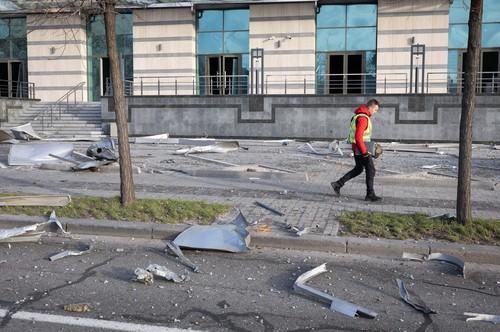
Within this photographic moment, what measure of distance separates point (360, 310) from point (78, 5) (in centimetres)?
584

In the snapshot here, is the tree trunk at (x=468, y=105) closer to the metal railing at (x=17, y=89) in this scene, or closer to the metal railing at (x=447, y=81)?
the metal railing at (x=447, y=81)

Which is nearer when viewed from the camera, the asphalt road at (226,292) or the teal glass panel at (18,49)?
the asphalt road at (226,292)

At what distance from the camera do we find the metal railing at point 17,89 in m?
32.0

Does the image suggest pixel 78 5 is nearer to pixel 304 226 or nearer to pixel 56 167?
pixel 304 226

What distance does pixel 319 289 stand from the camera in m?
5.56

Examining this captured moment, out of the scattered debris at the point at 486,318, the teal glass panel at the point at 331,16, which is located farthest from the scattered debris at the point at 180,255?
the teal glass panel at the point at 331,16

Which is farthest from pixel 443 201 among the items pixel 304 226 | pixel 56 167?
pixel 56 167

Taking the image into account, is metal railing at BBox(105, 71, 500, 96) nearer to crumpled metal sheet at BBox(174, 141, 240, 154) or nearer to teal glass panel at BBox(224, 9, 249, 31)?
teal glass panel at BBox(224, 9, 249, 31)

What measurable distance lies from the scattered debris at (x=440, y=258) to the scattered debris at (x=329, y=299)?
1.34 metres

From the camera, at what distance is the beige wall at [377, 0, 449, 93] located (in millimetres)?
27828

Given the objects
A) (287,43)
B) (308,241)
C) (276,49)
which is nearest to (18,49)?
(276,49)

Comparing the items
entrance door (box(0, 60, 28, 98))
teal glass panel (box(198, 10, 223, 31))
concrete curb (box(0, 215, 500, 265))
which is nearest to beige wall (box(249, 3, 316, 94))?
teal glass panel (box(198, 10, 223, 31))

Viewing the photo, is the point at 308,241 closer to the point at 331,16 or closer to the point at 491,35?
the point at 331,16

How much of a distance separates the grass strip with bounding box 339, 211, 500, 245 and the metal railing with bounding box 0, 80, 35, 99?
28.0m
